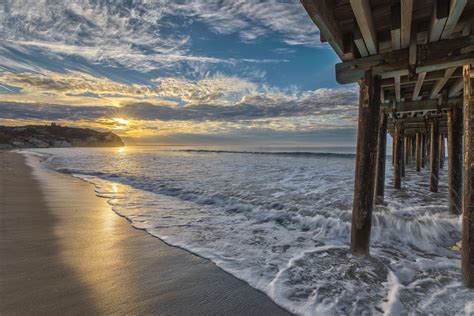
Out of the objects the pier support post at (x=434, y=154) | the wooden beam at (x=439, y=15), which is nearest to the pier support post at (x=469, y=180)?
the wooden beam at (x=439, y=15)

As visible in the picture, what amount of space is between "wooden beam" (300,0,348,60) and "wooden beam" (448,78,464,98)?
3.65 meters

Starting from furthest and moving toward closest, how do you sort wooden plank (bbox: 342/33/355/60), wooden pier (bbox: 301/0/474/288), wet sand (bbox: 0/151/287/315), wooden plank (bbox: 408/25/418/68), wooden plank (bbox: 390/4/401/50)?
wooden plank (bbox: 342/33/355/60)
wooden plank (bbox: 408/25/418/68)
wooden plank (bbox: 390/4/401/50)
wooden pier (bbox: 301/0/474/288)
wet sand (bbox: 0/151/287/315)

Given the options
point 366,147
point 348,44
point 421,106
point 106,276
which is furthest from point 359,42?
point 421,106

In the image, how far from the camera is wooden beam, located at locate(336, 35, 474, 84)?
10.1 feet

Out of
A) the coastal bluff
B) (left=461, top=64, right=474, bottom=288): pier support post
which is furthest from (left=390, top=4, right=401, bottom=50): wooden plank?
the coastal bluff

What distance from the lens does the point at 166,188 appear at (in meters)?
11.8

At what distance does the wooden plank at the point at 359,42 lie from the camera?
132 inches

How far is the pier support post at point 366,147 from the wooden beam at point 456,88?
3056 mm

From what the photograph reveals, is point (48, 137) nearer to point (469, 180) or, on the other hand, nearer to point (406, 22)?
point (406, 22)

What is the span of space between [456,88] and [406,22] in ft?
14.2

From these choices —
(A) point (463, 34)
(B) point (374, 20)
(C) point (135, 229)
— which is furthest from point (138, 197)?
(A) point (463, 34)

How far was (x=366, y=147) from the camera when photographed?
3791 millimetres

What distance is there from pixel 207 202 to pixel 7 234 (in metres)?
5.60

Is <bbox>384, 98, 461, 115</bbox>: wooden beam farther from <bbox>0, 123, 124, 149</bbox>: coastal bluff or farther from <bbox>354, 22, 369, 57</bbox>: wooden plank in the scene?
<bbox>0, 123, 124, 149</bbox>: coastal bluff
